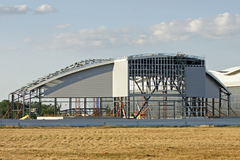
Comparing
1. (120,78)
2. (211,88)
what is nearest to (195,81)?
(211,88)

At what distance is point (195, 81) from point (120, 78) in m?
12.9

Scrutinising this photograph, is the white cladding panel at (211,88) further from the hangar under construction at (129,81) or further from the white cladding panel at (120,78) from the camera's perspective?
the white cladding panel at (120,78)

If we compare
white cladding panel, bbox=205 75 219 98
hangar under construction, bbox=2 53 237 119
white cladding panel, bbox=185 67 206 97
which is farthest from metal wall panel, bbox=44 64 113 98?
white cladding panel, bbox=205 75 219 98

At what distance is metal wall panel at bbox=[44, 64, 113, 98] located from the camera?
231 feet

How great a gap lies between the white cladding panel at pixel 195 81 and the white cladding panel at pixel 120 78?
10.7 m

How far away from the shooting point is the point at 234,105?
9144 cm

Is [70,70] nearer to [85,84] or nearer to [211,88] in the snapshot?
[85,84]

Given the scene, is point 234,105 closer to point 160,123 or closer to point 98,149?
point 160,123

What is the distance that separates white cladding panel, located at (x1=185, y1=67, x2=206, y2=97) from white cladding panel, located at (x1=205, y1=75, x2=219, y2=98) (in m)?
5.57

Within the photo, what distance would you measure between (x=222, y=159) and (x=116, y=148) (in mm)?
7146

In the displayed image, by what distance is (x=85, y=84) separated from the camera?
7100 cm

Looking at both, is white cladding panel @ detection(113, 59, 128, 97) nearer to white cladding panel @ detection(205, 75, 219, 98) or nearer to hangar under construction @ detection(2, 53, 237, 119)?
hangar under construction @ detection(2, 53, 237, 119)

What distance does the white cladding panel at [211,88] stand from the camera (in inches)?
3002

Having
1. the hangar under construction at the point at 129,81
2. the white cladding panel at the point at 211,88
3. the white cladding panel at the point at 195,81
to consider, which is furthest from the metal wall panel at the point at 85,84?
the white cladding panel at the point at 211,88
